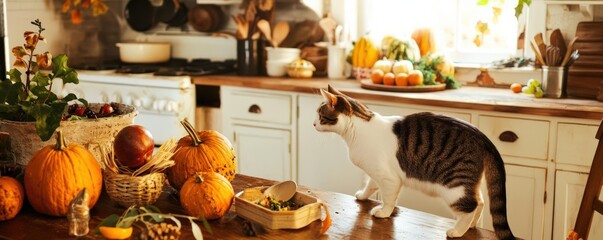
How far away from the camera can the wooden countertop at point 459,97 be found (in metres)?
3.10

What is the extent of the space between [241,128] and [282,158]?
30 centimetres

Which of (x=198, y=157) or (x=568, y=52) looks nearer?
(x=198, y=157)

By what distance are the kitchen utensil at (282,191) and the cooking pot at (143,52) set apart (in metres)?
2.91

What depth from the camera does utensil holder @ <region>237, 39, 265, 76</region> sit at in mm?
4375

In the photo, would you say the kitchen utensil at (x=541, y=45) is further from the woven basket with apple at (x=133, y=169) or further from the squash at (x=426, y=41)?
the woven basket with apple at (x=133, y=169)

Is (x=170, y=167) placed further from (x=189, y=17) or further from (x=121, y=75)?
(x=189, y=17)

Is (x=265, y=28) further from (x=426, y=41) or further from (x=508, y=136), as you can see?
(x=508, y=136)

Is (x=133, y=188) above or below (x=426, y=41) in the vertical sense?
below

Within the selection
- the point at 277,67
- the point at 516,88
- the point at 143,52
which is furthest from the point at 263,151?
the point at 516,88

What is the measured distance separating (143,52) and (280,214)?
122 inches

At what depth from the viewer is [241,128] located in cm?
406

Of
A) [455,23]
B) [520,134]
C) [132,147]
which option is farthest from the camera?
[455,23]

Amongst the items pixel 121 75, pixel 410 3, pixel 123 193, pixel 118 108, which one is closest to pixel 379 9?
pixel 410 3

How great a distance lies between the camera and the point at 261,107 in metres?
3.96
